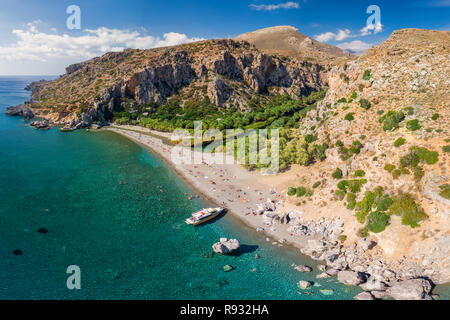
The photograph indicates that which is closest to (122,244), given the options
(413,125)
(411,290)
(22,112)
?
(411,290)

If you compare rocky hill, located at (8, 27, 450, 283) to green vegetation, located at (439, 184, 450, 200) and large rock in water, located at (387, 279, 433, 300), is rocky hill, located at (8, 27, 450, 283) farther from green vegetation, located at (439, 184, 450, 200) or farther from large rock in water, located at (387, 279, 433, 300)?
large rock in water, located at (387, 279, 433, 300)

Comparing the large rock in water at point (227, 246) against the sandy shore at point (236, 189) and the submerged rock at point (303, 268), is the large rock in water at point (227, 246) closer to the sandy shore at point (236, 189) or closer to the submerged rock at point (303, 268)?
the sandy shore at point (236, 189)

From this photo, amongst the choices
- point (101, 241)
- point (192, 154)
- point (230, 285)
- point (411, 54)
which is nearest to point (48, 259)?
point (101, 241)

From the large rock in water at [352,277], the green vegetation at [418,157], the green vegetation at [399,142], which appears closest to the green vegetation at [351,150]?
the green vegetation at [399,142]

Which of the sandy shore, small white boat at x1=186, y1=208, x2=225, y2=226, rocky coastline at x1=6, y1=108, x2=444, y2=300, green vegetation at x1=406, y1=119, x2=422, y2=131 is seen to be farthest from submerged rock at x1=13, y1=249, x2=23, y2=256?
green vegetation at x1=406, y1=119, x2=422, y2=131

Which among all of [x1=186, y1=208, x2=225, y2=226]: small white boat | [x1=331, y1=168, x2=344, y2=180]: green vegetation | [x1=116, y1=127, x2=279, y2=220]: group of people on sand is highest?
[x1=331, y1=168, x2=344, y2=180]: green vegetation

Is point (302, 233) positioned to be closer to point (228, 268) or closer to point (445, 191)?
point (228, 268)

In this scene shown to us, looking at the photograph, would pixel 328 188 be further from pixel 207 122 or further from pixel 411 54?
pixel 207 122
